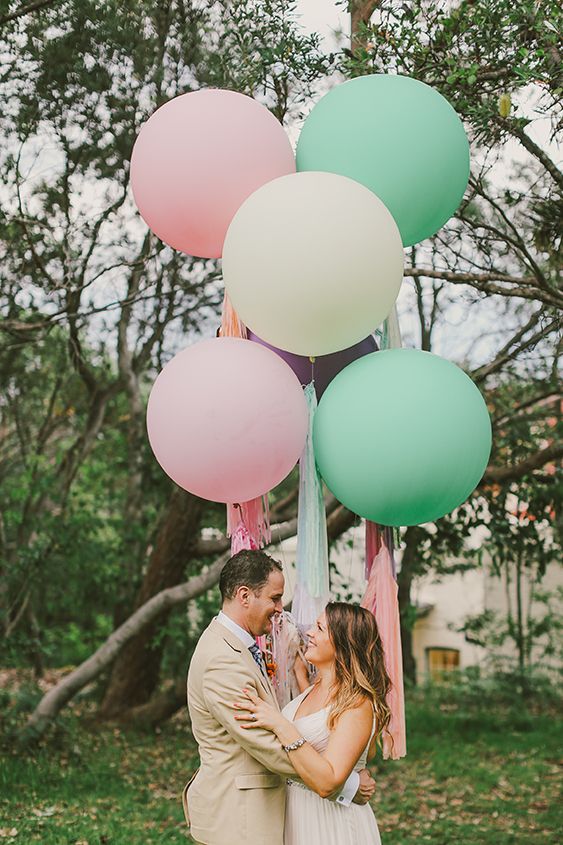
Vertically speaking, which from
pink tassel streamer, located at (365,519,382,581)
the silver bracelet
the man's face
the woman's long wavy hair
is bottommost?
the silver bracelet

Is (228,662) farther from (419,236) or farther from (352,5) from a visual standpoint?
(352,5)

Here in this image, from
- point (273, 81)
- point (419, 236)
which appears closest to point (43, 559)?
point (273, 81)

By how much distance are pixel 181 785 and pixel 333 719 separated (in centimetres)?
469

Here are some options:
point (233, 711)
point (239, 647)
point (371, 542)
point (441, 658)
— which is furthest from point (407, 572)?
point (441, 658)

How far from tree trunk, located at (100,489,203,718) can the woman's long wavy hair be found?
5051mm

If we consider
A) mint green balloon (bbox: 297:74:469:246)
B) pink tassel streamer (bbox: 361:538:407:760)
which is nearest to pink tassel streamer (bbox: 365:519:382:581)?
pink tassel streamer (bbox: 361:538:407:760)

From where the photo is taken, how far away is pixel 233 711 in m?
2.51

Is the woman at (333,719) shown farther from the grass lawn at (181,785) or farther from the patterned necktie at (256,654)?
the grass lawn at (181,785)

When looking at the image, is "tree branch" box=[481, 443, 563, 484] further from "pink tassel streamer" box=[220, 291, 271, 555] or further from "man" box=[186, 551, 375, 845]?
"man" box=[186, 551, 375, 845]

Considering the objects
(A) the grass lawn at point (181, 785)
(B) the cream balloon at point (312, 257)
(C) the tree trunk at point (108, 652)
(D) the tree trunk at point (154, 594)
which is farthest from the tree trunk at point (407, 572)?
(B) the cream balloon at point (312, 257)

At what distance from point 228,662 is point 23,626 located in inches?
296

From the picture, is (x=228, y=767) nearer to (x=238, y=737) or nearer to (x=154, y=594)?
(x=238, y=737)

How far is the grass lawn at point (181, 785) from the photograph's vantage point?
546 cm

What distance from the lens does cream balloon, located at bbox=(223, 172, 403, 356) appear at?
2.51 meters
